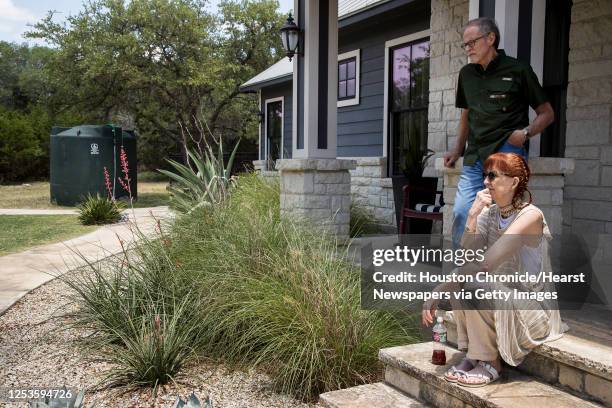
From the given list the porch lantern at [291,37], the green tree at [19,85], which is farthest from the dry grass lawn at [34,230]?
the green tree at [19,85]

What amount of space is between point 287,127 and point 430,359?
10.2m

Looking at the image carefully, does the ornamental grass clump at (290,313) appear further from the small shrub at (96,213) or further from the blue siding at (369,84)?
the small shrub at (96,213)

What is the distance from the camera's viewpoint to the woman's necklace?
7.55 ft

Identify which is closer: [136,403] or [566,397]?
[566,397]

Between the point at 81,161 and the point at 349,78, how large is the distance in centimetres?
728

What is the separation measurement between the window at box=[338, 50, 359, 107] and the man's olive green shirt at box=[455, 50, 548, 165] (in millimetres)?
5911

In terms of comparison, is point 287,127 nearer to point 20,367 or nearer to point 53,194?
point 53,194

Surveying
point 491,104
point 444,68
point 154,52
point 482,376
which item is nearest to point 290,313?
point 482,376

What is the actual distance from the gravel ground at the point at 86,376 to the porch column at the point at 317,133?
99.4 inches

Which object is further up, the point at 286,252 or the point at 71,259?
the point at 286,252

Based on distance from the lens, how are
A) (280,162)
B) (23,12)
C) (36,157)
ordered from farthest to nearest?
(23,12)
(36,157)
(280,162)

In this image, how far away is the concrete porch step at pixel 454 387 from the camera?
2129 millimetres

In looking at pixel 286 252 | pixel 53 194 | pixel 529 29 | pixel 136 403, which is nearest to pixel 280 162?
pixel 286 252

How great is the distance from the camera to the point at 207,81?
1748cm
